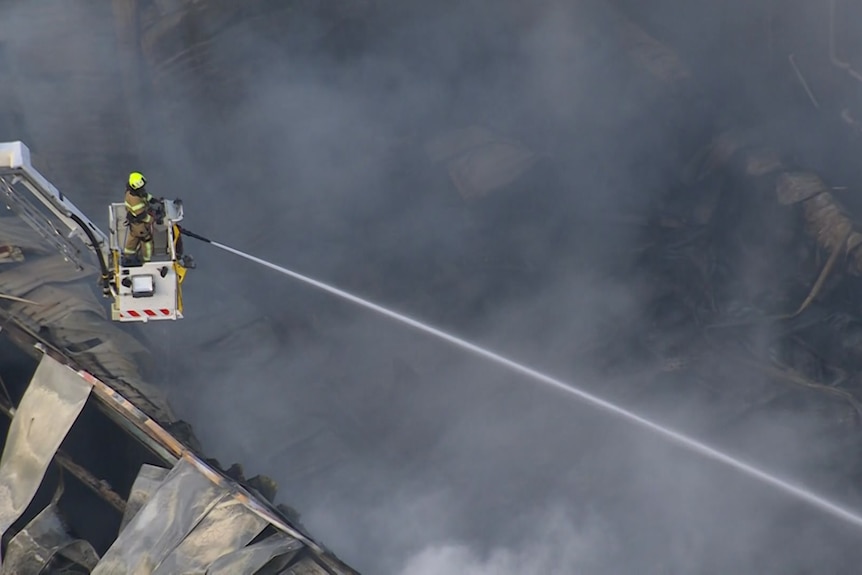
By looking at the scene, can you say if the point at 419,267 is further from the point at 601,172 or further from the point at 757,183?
the point at 757,183

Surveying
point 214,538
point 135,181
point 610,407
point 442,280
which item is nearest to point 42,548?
point 214,538

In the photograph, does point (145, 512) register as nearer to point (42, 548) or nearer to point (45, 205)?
point (42, 548)

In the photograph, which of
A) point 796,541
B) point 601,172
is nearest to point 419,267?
point 601,172

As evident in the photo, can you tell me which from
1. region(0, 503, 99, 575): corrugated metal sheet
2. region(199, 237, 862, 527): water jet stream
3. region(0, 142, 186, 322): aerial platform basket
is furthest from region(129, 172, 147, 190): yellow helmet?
region(0, 503, 99, 575): corrugated metal sheet

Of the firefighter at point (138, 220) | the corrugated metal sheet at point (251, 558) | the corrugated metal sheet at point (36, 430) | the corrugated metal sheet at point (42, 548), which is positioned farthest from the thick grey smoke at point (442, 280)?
the corrugated metal sheet at point (251, 558)

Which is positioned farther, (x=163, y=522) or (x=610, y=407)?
(x=610, y=407)
